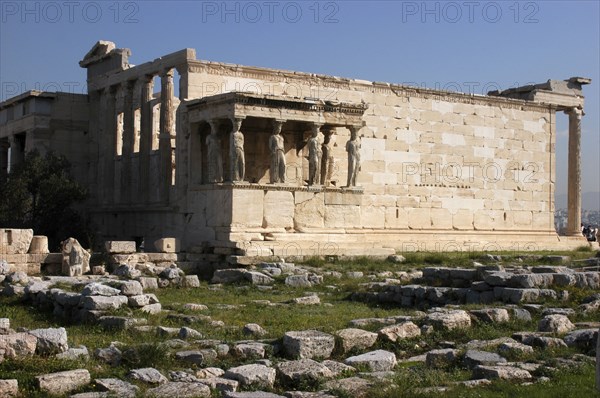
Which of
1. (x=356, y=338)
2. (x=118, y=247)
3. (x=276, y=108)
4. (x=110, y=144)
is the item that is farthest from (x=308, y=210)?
(x=356, y=338)

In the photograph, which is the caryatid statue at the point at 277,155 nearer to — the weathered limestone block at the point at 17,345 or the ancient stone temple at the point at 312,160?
the ancient stone temple at the point at 312,160

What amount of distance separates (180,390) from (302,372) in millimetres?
1296

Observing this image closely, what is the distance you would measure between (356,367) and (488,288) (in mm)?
6087

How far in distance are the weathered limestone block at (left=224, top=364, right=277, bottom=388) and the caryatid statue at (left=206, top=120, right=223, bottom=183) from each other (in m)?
14.4

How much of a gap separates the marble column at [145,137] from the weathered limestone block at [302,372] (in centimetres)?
1821

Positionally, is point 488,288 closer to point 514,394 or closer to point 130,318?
point 130,318

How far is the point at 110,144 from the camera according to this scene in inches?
1128

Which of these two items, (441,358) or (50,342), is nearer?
(50,342)

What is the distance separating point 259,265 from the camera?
20.0m

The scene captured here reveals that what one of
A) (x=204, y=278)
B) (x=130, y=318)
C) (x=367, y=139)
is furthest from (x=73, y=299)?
(x=367, y=139)

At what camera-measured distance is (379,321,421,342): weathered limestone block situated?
1085 centimetres

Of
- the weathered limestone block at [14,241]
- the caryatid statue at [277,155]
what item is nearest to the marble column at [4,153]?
the weathered limestone block at [14,241]

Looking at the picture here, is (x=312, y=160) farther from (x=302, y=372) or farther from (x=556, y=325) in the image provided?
(x=302, y=372)

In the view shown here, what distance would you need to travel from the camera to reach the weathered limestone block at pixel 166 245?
72.4 ft
